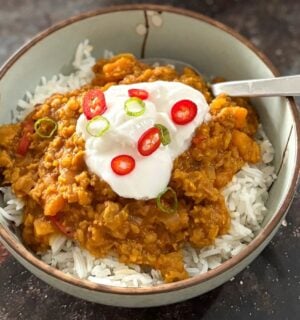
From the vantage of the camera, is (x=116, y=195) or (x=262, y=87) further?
(x=262, y=87)

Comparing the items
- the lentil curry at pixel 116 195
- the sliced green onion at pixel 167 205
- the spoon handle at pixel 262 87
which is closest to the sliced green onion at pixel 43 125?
the lentil curry at pixel 116 195

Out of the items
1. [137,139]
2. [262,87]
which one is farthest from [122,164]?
[262,87]

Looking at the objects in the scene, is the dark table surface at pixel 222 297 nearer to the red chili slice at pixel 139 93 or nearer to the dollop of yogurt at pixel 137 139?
the dollop of yogurt at pixel 137 139

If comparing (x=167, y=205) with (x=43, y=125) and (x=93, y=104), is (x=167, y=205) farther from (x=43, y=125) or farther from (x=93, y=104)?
(x=43, y=125)

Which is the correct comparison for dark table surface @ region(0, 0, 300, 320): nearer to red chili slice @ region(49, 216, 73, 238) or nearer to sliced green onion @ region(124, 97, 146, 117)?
red chili slice @ region(49, 216, 73, 238)

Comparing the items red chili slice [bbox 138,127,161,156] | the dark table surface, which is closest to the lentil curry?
red chili slice [bbox 138,127,161,156]
